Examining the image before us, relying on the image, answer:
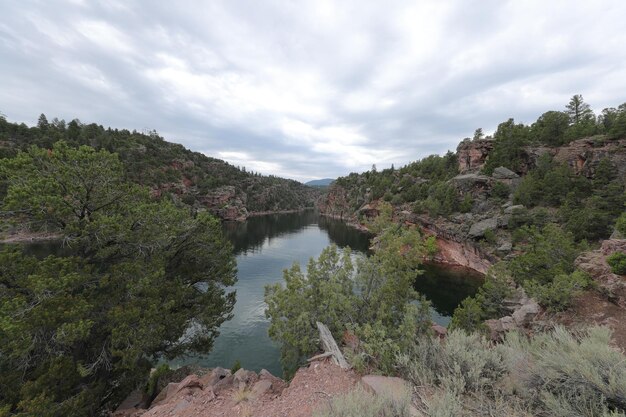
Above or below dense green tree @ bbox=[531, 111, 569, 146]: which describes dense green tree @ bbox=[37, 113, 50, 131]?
above

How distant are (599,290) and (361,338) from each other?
16109mm

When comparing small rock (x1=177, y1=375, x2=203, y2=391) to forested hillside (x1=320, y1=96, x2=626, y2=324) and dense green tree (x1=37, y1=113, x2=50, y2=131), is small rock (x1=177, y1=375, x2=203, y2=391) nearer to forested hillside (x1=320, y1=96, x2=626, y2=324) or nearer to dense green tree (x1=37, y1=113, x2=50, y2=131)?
forested hillside (x1=320, y1=96, x2=626, y2=324)

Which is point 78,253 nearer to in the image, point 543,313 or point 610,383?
point 610,383

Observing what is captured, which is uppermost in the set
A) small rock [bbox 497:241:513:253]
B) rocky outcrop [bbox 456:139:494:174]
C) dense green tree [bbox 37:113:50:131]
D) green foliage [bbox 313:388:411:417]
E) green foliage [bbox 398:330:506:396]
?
dense green tree [bbox 37:113:50:131]

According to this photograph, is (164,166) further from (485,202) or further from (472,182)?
(485,202)

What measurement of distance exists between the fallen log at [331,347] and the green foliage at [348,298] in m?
0.56

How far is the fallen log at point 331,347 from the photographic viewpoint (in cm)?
793

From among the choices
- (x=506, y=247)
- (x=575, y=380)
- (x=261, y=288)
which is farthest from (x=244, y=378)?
(x=506, y=247)

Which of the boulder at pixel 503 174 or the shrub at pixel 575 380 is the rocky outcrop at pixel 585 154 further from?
the shrub at pixel 575 380

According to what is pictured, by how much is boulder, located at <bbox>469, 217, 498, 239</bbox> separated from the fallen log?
40455 millimetres

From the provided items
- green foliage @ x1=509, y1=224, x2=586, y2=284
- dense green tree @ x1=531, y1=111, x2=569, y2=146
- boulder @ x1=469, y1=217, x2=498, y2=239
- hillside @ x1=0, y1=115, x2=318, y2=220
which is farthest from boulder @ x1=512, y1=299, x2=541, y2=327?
hillside @ x1=0, y1=115, x2=318, y2=220

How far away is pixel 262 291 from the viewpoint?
31516 millimetres

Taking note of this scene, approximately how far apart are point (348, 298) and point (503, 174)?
50.0 metres

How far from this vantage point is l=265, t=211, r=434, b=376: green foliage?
9.35 meters
